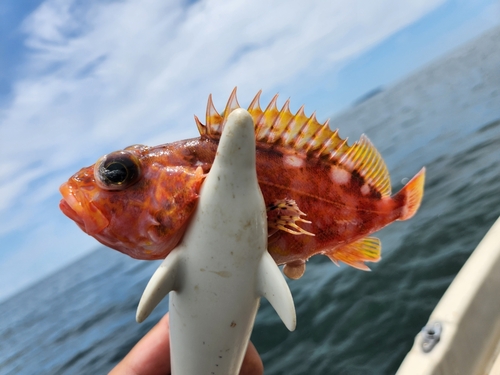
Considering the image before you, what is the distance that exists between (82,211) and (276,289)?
632 mm

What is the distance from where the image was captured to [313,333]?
5.07 meters

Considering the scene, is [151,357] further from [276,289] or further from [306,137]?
[306,137]

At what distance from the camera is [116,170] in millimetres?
1139

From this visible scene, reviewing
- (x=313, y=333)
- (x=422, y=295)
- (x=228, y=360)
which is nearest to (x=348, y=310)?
(x=313, y=333)

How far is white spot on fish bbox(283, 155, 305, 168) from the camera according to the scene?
139cm

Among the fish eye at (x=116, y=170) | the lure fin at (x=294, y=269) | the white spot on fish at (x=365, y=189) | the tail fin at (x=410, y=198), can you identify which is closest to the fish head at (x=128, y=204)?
the fish eye at (x=116, y=170)

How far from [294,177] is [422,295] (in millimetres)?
4057

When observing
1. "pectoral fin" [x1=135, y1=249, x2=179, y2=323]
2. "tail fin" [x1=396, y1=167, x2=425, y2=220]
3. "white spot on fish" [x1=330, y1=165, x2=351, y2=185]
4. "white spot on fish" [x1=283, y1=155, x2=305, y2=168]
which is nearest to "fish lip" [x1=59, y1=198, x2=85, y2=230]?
"pectoral fin" [x1=135, y1=249, x2=179, y2=323]

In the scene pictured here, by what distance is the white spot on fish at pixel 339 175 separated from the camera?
4.89 ft

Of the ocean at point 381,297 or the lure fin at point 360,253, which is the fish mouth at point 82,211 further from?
the ocean at point 381,297

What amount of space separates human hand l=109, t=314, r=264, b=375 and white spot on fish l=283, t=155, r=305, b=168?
4.79ft

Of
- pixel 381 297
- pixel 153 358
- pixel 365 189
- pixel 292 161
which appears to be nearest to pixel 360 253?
pixel 365 189

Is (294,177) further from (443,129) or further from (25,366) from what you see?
(443,129)

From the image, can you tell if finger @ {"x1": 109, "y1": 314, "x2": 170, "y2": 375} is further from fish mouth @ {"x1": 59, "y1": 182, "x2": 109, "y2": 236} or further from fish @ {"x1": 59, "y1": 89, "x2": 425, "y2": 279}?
fish mouth @ {"x1": 59, "y1": 182, "x2": 109, "y2": 236}
